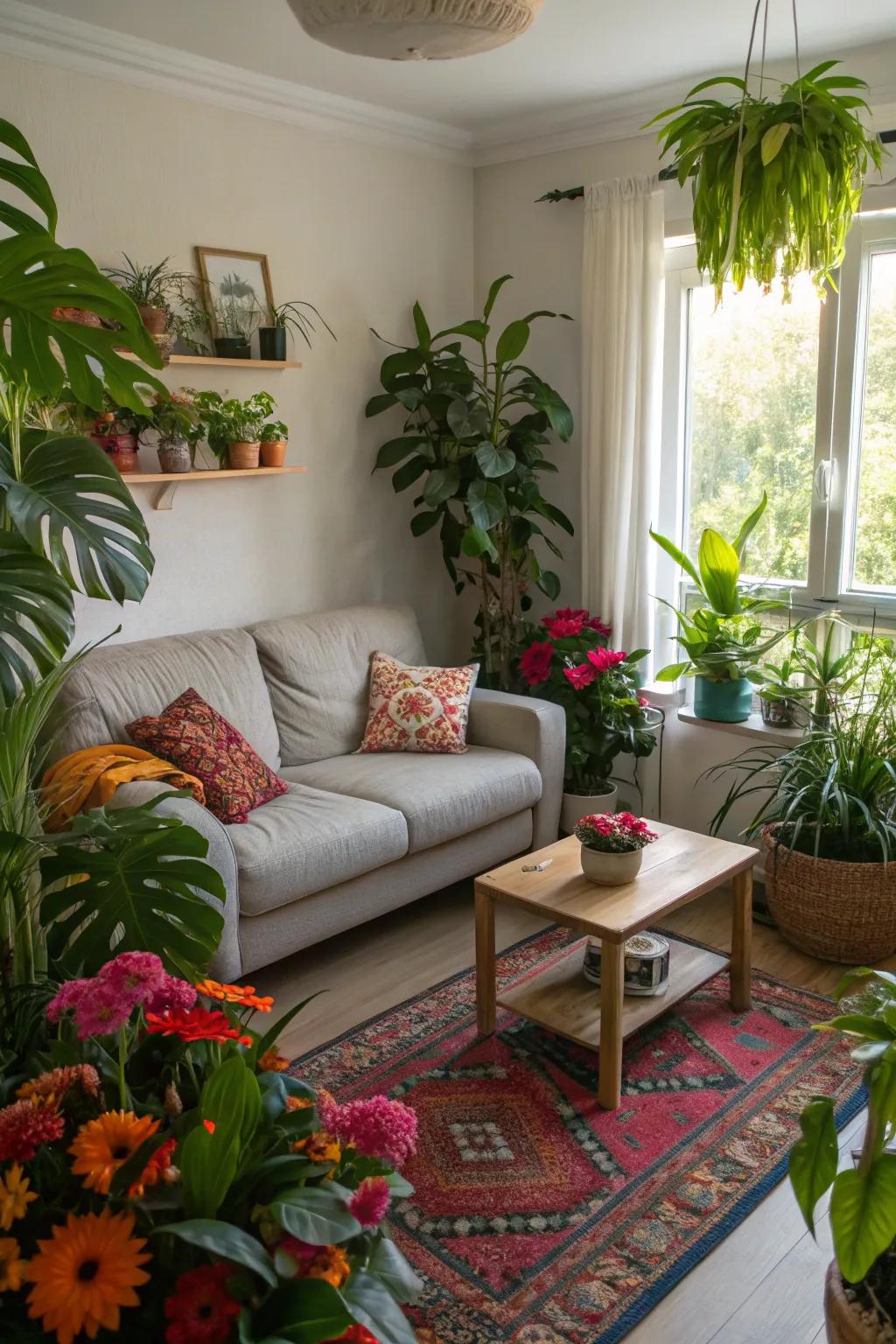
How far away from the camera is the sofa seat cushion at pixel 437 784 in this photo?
3.26m

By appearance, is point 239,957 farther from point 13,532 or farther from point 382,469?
point 382,469

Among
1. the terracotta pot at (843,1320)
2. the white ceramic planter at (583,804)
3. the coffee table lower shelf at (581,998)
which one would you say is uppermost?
the terracotta pot at (843,1320)

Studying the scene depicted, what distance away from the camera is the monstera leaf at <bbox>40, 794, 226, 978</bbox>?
5.90ft

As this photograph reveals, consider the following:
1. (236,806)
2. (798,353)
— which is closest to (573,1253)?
(236,806)

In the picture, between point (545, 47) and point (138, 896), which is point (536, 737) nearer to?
point (138, 896)

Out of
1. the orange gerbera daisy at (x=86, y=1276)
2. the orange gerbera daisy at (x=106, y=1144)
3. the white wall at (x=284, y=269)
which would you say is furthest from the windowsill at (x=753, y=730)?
the orange gerbera daisy at (x=86, y=1276)

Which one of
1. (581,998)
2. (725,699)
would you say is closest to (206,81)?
(725,699)

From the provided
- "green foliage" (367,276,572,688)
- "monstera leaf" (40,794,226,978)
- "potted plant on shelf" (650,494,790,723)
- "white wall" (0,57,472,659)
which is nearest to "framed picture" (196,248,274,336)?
"white wall" (0,57,472,659)

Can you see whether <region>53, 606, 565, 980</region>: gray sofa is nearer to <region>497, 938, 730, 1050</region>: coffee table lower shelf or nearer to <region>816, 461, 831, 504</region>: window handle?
<region>497, 938, 730, 1050</region>: coffee table lower shelf

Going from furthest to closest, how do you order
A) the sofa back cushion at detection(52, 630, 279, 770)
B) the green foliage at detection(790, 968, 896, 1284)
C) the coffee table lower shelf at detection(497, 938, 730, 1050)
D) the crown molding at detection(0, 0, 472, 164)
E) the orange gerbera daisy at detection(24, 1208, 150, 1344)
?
the sofa back cushion at detection(52, 630, 279, 770) → the crown molding at detection(0, 0, 472, 164) → the coffee table lower shelf at detection(497, 938, 730, 1050) → the green foliage at detection(790, 968, 896, 1284) → the orange gerbera daisy at detection(24, 1208, 150, 1344)

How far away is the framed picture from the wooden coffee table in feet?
6.71

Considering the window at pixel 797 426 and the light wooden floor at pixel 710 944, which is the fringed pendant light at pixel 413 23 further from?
the light wooden floor at pixel 710 944

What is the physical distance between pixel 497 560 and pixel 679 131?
84.5 inches

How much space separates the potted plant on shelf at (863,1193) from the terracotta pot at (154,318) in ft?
8.75
